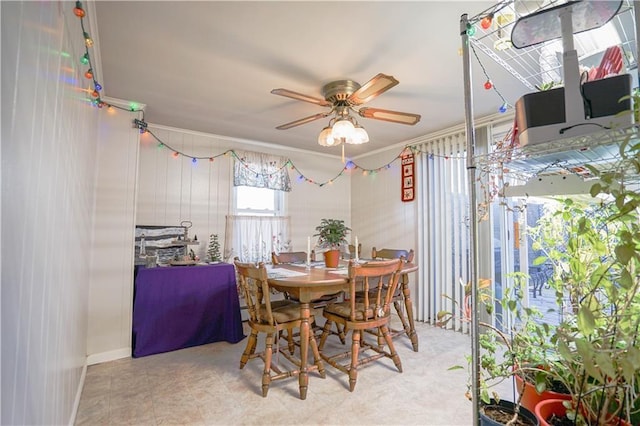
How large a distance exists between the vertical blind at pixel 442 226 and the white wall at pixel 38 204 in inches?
135

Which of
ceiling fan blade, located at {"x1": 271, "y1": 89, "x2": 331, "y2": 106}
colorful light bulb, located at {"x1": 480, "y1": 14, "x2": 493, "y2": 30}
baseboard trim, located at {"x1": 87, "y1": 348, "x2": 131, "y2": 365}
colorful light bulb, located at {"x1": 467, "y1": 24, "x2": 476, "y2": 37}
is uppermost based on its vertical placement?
ceiling fan blade, located at {"x1": 271, "y1": 89, "x2": 331, "y2": 106}

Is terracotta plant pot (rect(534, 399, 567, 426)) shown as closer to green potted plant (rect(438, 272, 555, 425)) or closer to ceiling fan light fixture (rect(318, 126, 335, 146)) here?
green potted plant (rect(438, 272, 555, 425))

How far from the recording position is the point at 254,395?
2.16 meters

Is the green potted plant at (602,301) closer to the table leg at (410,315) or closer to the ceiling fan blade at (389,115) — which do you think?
the ceiling fan blade at (389,115)

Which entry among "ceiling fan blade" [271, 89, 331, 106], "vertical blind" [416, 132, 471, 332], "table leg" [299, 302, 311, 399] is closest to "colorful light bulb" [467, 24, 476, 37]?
"ceiling fan blade" [271, 89, 331, 106]

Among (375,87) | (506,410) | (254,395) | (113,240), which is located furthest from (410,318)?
(113,240)

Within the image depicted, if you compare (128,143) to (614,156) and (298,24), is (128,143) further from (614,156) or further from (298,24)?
(614,156)

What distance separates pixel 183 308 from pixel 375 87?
2649mm

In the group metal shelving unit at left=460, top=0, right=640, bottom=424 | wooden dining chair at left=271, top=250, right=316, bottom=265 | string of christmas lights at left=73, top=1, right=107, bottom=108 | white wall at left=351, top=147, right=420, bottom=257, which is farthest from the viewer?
white wall at left=351, top=147, right=420, bottom=257

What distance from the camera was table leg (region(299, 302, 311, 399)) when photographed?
212 cm

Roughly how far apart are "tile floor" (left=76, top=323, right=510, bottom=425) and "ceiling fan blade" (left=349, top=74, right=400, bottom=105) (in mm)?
2109

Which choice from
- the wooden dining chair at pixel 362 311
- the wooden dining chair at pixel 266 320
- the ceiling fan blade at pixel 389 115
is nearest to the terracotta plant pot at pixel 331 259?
the wooden dining chair at pixel 362 311

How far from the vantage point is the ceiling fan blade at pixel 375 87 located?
74.0 inches

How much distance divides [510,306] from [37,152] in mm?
1584
